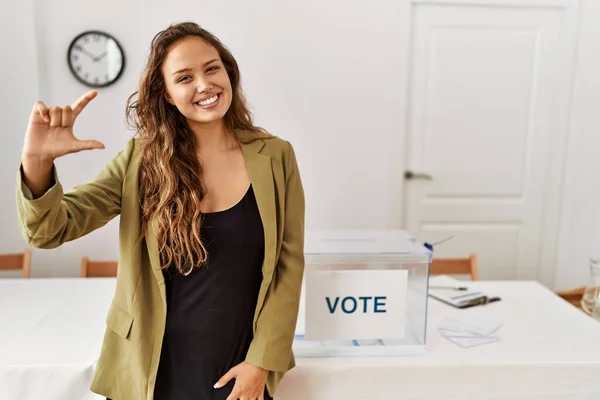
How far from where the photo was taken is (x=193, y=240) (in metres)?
1.09

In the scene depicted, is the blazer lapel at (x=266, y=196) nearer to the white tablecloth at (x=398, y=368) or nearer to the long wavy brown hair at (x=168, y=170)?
the long wavy brown hair at (x=168, y=170)

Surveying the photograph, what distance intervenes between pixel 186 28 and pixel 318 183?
2012mm

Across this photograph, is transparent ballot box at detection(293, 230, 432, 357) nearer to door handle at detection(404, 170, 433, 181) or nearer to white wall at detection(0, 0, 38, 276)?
door handle at detection(404, 170, 433, 181)

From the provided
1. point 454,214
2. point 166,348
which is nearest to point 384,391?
point 166,348

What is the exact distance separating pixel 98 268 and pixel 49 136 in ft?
4.75

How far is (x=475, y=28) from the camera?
3.07 metres

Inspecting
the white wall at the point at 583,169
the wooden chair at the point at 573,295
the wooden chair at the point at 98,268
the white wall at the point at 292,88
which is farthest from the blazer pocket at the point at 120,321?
Result: the white wall at the point at 583,169

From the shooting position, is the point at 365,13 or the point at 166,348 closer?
the point at 166,348

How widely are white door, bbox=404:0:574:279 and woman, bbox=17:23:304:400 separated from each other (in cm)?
214

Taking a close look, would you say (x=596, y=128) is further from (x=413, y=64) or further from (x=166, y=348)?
(x=166, y=348)

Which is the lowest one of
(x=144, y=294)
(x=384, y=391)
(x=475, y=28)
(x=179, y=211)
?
(x=384, y=391)

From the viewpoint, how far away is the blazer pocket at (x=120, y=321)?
3.72 ft

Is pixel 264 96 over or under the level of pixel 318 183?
over

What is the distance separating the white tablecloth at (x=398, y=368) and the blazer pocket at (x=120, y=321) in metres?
0.34
